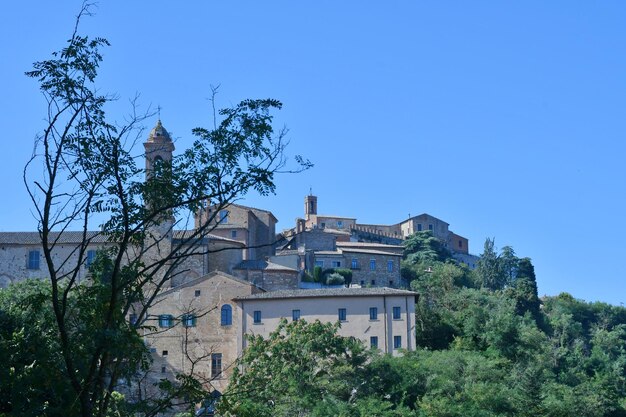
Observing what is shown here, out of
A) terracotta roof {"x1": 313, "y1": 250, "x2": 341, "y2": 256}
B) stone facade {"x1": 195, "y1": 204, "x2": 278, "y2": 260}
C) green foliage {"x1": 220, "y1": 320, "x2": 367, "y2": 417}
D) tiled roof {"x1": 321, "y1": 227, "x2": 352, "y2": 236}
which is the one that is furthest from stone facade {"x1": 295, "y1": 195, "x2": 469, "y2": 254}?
green foliage {"x1": 220, "y1": 320, "x2": 367, "y2": 417}

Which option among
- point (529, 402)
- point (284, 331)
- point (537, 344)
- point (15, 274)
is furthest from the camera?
point (15, 274)

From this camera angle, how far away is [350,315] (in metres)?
54.3

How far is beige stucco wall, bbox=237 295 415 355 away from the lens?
177 feet

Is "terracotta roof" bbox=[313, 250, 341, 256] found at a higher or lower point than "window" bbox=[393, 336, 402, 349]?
higher

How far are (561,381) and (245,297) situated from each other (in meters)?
17.9

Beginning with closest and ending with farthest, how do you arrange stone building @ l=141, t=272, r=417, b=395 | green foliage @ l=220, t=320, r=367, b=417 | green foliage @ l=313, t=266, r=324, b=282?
green foliage @ l=220, t=320, r=367, b=417 < stone building @ l=141, t=272, r=417, b=395 < green foliage @ l=313, t=266, r=324, b=282

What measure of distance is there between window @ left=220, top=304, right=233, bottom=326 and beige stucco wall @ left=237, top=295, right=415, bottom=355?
65 cm

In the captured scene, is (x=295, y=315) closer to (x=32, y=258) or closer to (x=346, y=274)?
(x=32, y=258)

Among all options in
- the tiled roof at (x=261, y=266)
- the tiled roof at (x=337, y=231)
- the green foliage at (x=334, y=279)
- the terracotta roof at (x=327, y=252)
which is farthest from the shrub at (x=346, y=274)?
the tiled roof at (x=261, y=266)

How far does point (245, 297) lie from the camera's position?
179 feet

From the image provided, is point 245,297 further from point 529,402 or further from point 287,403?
point 529,402

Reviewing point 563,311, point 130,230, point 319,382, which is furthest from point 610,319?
point 130,230

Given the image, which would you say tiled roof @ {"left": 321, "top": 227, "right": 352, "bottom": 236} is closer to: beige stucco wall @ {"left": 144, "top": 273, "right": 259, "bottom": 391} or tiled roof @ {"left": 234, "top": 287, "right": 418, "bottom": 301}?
tiled roof @ {"left": 234, "top": 287, "right": 418, "bottom": 301}

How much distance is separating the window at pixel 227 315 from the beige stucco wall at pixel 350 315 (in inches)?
25.6
